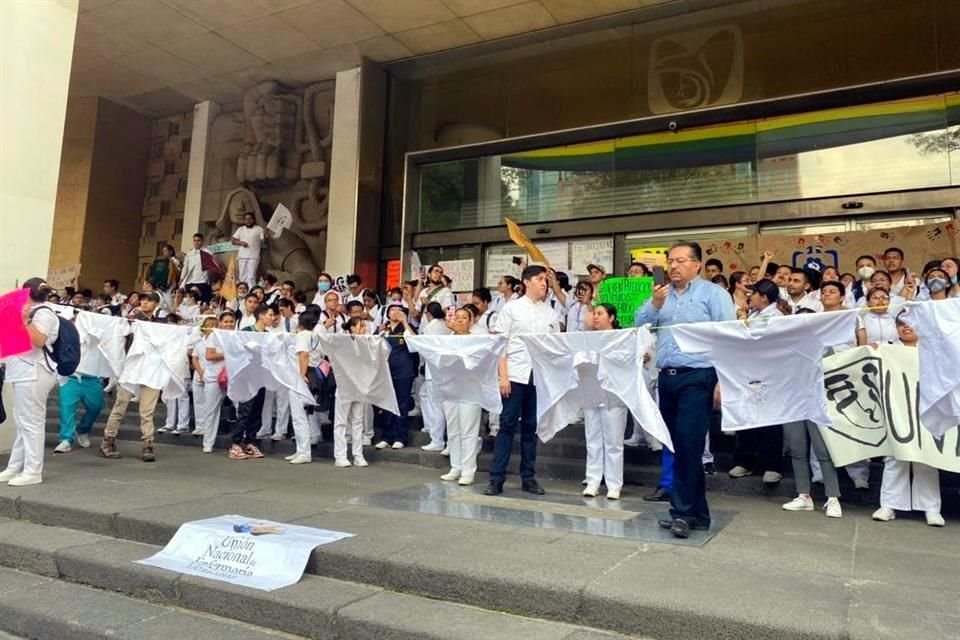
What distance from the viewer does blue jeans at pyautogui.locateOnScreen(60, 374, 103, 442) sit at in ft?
27.7

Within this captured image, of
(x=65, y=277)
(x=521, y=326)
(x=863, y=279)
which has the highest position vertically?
(x=65, y=277)

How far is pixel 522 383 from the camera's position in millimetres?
6137


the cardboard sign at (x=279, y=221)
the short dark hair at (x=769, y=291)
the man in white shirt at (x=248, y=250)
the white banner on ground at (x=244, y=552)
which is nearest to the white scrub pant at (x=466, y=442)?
the white banner on ground at (x=244, y=552)

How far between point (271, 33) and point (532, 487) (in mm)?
10441

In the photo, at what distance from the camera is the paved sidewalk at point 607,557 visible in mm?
3098

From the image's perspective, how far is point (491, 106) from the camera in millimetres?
12859

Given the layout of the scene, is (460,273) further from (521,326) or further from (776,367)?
(776,367)

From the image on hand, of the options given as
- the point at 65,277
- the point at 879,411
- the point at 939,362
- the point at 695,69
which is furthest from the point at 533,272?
the point at 65,277

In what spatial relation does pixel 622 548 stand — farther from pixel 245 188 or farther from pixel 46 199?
pixel 245 188

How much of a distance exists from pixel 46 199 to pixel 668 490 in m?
7.89

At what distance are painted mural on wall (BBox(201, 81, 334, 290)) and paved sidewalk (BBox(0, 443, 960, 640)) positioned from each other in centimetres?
836

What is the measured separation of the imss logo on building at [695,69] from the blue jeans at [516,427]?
7.02 m

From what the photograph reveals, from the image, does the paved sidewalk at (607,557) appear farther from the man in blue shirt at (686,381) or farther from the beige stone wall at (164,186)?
the beige stone wall at (164,186)

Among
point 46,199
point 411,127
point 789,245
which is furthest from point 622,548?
point 411,127
